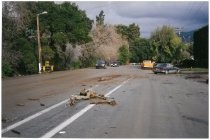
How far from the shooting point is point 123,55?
122438 mm

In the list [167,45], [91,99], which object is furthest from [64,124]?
[167,45]

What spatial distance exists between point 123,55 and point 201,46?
5809 centimetres

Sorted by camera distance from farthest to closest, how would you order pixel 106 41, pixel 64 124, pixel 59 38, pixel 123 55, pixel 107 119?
pixel 123 55 < pixel 106 41 < pixel 59 38 < pixel 107 119 < pixel 64 124

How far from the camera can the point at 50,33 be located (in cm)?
6122

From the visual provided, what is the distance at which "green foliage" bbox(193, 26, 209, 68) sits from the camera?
2379 inches

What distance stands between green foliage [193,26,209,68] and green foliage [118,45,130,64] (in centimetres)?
5084

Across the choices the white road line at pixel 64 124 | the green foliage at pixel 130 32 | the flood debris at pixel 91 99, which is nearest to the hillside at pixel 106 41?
the green foliage at pixel 130 32

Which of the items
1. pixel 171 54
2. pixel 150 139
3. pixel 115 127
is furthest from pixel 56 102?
pixel 171 54

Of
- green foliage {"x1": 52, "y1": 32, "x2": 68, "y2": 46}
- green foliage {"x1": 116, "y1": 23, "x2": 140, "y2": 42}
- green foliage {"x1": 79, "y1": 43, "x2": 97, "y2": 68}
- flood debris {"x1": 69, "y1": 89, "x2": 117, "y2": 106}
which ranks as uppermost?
green foliage {"x1": 116, "y1": 23, "x2": 140, "y2": 42}

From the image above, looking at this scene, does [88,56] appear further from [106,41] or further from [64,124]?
[64,124]

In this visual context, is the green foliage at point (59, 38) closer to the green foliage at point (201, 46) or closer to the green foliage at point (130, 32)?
the green foliage at point (201, 46)

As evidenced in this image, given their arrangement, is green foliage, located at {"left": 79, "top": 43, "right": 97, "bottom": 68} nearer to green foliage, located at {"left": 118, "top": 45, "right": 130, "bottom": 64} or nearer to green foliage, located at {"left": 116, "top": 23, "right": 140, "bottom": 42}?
green foliage, located at {"left": 118, "top": 45, "right": 130, "bottom": 64}

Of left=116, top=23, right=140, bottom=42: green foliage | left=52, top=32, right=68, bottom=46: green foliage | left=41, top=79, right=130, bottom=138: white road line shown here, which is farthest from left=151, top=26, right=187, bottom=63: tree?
left=41, top=79, right=130, bottom=138: white road line

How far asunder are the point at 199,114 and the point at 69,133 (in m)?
4.54
